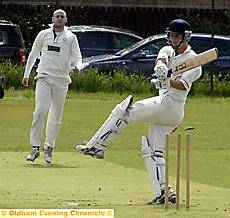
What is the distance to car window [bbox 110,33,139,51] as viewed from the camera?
27734 mm

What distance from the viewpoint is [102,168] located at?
13.9 meters

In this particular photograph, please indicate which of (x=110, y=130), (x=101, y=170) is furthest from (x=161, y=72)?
(x=101, y=170)

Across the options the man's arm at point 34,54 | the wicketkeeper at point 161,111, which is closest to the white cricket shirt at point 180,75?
the wicketkeeper at point 161,111

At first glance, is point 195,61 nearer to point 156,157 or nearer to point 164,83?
point 164,83

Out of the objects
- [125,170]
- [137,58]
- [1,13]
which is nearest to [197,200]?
[125,170]

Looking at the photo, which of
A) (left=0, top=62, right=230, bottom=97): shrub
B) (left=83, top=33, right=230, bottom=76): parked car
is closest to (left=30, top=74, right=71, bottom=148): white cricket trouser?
(left=0, top=62, right=230, bottom=97): shrub

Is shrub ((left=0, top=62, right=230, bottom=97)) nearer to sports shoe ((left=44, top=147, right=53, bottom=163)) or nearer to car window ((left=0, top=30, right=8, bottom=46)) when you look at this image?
car window ((left=0, top=30, right=8, bottom=46))

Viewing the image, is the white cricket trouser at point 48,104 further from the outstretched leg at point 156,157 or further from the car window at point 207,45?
the car window at point 207,45

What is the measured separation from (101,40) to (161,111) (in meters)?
17.2

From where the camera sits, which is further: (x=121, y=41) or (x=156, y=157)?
(x=121, y=41)

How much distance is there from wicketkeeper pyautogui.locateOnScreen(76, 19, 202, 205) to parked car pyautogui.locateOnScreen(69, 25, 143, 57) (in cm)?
1670

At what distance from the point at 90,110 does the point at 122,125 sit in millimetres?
11398

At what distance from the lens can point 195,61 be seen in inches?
404

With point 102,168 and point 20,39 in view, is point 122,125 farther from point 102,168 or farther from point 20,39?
point 20,39
